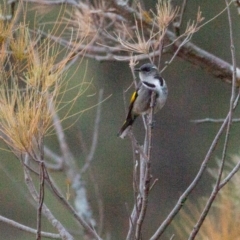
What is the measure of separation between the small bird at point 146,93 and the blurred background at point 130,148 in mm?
2696

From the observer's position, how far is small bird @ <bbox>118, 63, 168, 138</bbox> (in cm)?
161

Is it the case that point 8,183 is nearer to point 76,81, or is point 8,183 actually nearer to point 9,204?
point 9,204

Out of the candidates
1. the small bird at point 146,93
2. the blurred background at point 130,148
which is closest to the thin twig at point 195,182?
the small bird at point 146,93

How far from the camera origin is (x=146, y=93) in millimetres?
1694

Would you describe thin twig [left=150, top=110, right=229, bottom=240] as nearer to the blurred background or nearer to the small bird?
the small bird

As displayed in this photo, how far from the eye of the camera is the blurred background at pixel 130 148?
15.1 feet

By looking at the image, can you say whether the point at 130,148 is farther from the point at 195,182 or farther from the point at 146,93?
the point at 195,182

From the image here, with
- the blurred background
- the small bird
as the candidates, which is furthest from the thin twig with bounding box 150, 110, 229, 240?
the blurred background

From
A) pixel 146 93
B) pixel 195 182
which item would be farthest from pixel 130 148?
pixel 195 182

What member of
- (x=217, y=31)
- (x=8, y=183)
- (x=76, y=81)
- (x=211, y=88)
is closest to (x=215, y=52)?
(x=217, y=31)

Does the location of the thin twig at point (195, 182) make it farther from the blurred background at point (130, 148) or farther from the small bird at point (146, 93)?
the blurred background at point (130, 148)

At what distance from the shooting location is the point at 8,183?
15.5 ft

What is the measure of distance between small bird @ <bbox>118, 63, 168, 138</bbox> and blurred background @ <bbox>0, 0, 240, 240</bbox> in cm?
270

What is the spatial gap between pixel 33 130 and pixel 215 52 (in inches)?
134
